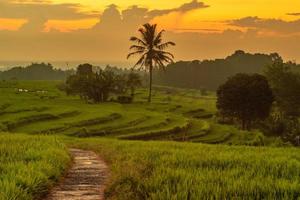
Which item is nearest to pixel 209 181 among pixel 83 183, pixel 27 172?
pixel 83 183

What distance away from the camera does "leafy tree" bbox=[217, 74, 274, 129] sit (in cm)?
6856

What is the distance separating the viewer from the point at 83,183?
13742 millimetres

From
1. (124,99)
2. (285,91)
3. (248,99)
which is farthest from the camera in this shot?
(285,91)

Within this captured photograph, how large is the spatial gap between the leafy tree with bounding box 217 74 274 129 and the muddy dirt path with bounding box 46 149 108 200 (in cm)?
5237

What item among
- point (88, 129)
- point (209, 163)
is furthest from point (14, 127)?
point (209, 163)

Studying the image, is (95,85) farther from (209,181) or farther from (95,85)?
(209,181)

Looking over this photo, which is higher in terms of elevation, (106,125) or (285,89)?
(285,89)

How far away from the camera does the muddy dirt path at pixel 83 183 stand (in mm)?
11820

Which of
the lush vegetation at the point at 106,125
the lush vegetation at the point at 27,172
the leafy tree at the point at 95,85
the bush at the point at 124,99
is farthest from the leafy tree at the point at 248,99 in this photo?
the lush vegetation at the point at 27,172

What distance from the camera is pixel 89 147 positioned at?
28.2 m

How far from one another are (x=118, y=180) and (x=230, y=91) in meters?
59.8

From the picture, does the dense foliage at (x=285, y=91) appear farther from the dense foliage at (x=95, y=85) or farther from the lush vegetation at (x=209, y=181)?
the lush vegetation at (x=209, y=181)

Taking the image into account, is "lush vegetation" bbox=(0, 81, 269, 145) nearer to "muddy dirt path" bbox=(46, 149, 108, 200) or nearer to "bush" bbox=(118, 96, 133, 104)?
"bush" bbox=(118, 96, 133, 104)

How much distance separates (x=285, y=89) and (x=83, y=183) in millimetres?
82842
